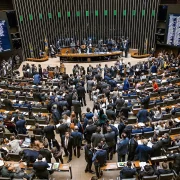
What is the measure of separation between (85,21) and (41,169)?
1868 cm

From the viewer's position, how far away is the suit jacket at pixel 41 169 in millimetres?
7016

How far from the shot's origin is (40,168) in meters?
7.03

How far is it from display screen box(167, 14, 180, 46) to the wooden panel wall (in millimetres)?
2157

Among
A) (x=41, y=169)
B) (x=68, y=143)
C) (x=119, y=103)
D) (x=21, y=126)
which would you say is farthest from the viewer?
(x=119, y=103)

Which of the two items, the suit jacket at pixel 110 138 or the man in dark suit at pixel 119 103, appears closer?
the suit jacket at pixel 110 138

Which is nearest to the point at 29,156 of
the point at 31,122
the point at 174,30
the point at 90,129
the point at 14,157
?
the point at 14,157

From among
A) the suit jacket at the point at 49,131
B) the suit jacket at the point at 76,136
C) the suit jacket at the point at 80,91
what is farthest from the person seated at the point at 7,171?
the suit jacket at the point at 80,91

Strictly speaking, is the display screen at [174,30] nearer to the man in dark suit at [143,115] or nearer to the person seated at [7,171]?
the man in dark suit at [143,115]

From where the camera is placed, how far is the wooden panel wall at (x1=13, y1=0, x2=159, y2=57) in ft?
71.2

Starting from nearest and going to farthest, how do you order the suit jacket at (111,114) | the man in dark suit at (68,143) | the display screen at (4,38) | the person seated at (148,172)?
the person seated at (148,172) < the man in dark suit at (68,143) < the suit jacket at (111,114) < the display screen at (4,38)

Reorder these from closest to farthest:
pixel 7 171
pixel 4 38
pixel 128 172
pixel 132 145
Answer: pixel 128 172
pixel 7 171
pixel 132 145
pixel 4 38

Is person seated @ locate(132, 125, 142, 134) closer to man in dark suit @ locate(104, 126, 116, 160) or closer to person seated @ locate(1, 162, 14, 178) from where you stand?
man in dark suit @ locate(104, 126, 116, 160)

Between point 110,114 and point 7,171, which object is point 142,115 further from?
point 7,171

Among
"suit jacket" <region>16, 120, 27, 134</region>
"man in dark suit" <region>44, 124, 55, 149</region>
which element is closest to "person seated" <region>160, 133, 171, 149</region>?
"man in dark suit" <region>44, 124, 55, 149</region>
